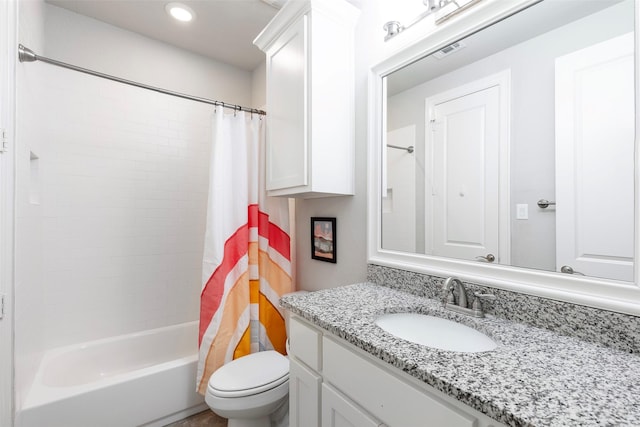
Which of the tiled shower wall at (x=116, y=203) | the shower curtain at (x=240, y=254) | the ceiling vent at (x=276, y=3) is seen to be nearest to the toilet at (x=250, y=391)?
the shower curtain at (x=240, y=254)

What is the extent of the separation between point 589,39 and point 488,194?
522 millimetres

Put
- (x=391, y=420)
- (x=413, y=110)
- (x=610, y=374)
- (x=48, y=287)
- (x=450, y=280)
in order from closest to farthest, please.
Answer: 1. (x=610, y=374)
2. (x=391, y=420)
3. (x=450, y=280)
4. (x=413, y=110)
5. (x=48, y=287)

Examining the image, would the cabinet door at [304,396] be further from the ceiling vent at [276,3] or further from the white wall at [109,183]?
the ceiling vent at [276,3]

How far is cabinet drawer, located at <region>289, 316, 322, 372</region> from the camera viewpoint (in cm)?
100

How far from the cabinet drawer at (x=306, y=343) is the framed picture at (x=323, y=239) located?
66 centimetres

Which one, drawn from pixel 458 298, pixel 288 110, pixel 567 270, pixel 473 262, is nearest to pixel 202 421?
pixel 458 298

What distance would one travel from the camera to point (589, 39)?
83 cm

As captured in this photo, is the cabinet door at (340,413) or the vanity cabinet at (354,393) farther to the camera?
the cabinet door at (340,413)

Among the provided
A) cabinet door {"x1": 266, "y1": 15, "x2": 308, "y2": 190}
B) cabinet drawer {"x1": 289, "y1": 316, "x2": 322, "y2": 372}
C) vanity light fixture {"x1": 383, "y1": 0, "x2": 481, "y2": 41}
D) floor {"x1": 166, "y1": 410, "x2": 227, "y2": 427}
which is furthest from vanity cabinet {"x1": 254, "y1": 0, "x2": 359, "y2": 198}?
floor {"x1": 166, "y1": 410, "x2": 227, "y2": 427}

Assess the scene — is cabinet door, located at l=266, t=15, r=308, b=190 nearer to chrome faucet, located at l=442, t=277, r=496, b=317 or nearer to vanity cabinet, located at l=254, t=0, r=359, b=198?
vanity cabinet, located at l=254, t=0, r=359, b=198

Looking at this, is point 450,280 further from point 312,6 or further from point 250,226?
point 312,6

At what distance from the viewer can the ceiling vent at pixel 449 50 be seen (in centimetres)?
115

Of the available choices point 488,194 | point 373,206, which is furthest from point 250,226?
point 488,194

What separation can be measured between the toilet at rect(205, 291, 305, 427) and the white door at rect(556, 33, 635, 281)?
1.30 metres
